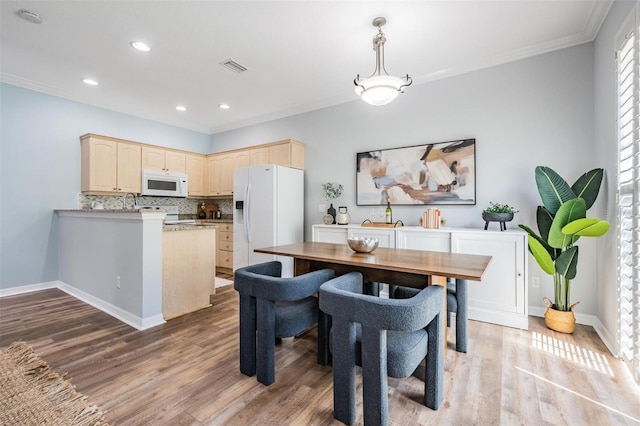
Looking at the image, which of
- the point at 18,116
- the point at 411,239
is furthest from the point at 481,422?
the point at 18,116

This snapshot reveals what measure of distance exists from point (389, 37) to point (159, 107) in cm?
382

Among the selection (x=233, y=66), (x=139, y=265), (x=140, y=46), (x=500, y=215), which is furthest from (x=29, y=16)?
(x=500, y=215)

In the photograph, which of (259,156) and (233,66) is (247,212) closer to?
(259,156)

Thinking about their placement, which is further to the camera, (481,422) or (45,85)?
(45,85)

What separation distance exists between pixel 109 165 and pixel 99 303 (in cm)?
218

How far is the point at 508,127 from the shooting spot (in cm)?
311

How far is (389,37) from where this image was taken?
9.19 feet

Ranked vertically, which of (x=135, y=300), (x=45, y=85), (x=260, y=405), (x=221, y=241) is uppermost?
(x=45, y=85)

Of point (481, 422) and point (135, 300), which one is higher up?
point (135, 300)

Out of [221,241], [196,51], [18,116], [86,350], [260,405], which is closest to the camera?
[260,405]

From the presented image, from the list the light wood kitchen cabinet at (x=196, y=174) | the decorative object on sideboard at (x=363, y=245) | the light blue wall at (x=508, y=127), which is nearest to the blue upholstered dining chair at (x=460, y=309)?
the decorative object on sideboard at (x=363, y=245)

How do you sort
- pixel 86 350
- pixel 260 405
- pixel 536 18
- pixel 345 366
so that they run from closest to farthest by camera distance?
1. pixel 345 366
2. pixel 260 405
3. pixel 86 350
4. pixel 536 18

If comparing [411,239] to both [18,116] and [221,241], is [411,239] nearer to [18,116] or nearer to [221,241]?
[221,241]

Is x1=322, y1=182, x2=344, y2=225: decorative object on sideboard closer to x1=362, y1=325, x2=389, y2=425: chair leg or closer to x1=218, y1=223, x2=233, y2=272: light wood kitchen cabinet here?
x1=218, y1=223, x2=233, y2=272: light wood kitchen cabinet
